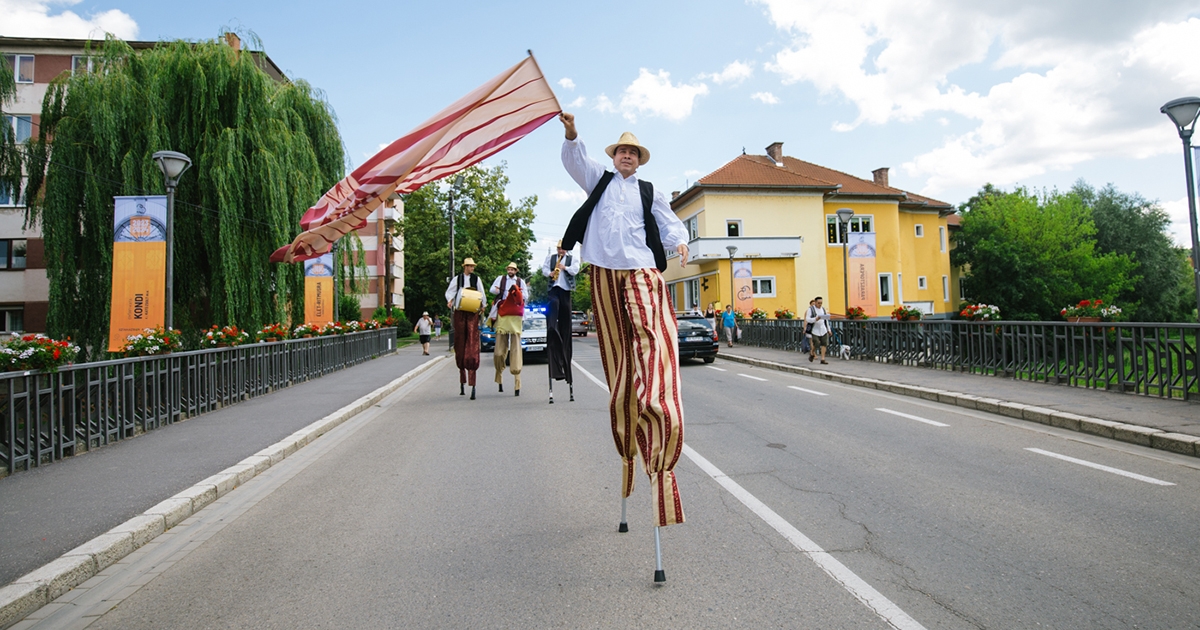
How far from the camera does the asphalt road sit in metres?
3.13

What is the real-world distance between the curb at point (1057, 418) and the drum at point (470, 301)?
7.37 m

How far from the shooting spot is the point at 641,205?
3957 millimetres

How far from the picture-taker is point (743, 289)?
38.2 metres

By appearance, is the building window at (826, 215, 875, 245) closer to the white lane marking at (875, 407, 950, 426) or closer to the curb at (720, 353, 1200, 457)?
the curb at (720, 353, 1200, 457)

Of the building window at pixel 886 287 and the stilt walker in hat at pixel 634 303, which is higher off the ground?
the building window at pixel 886 287

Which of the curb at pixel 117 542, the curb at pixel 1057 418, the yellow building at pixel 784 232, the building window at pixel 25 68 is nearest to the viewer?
the curb at pixel 117 542

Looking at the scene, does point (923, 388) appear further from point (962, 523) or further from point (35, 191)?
point (35, 191)

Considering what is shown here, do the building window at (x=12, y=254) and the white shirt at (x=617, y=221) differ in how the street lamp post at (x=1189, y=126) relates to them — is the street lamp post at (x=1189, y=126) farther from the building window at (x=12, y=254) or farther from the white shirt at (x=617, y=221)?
the building window at (x=12, y=254)

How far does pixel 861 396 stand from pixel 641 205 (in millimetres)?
9106

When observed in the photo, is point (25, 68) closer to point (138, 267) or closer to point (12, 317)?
point (12, 317)

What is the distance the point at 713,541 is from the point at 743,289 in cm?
3496

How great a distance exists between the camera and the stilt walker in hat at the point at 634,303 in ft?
11.6

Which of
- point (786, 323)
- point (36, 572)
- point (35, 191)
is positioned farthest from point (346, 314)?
point (36, 572)

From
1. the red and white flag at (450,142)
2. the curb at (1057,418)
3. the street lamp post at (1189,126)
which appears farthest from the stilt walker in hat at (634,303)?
the street lamp post at (1189,126)
